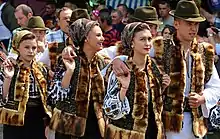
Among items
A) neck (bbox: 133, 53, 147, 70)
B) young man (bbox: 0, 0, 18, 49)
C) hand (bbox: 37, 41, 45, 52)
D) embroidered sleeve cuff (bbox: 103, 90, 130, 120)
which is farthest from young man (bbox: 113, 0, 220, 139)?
young man (bbox: 0, 0, 18, 49)

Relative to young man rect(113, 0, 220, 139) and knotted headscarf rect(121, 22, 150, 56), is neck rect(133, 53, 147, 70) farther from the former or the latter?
young man rect(113, 0, 220, 139)

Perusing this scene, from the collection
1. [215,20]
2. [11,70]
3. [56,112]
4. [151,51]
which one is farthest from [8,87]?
[215,20]

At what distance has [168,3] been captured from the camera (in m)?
10.5

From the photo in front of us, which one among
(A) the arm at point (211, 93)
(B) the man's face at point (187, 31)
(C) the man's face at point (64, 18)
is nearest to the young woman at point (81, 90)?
(B) the man's face at point (187, 31)

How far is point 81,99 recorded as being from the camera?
19.3 ft

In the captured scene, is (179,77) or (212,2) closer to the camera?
(179,77)

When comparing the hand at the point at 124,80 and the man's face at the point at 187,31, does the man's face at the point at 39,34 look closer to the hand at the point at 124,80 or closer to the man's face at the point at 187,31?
the man's face at the point at 187,31

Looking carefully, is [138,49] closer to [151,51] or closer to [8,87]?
[151,51]

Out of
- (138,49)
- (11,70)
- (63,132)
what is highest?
(138,49)

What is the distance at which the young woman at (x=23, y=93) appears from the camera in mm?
6402

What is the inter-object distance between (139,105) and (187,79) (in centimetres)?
68

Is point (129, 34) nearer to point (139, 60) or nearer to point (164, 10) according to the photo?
point (139, 60)

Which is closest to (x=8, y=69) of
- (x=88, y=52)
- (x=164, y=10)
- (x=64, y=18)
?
(x=88, y=52)

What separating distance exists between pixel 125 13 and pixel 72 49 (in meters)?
5.29
